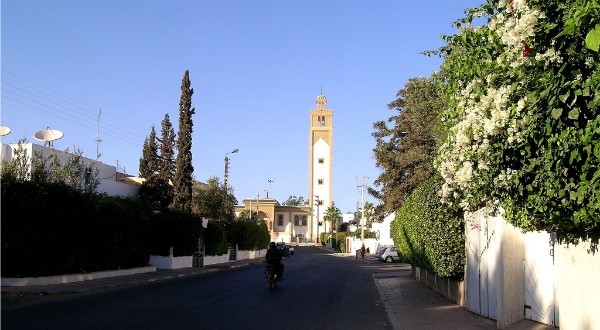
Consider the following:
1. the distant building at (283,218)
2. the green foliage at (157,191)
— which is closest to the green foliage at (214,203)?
the green foliage at (157,191)

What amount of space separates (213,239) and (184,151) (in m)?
8.44

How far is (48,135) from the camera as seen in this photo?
38.9 metres

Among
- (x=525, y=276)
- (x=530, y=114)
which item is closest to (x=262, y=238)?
(x=525, y=276)

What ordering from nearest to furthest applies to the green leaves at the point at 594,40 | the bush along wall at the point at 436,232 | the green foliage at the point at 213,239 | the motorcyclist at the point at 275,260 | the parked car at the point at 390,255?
the green leaves at the point at 594,40, the bush along wall at the point at 436,232, the motorcyclist at the point at 275,260, the green foliage at the point at 213,239, the parked car at the point at 390,255

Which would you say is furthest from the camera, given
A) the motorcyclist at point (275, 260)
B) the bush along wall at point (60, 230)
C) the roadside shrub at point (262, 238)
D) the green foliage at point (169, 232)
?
the roadside shrub at point (262, 238)

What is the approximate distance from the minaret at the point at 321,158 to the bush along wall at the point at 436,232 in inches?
3994

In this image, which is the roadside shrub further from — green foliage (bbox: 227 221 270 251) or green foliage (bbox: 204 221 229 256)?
green foliage (bbox: 204 221 229 256)

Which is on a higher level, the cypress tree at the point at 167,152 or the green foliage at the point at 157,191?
the cypress tree at the point at 167,152

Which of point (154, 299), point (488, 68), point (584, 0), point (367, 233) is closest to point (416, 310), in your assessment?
point (154, 299)

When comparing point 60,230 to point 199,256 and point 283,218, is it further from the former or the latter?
point 283,218

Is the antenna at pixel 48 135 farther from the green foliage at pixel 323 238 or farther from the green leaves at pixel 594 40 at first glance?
the green foliage at pixel 323 238

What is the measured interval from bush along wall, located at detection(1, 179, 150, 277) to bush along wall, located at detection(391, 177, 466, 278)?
507 inches

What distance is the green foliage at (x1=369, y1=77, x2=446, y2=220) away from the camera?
3703 cm

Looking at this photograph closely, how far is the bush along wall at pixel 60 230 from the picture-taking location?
1969 centimetres
